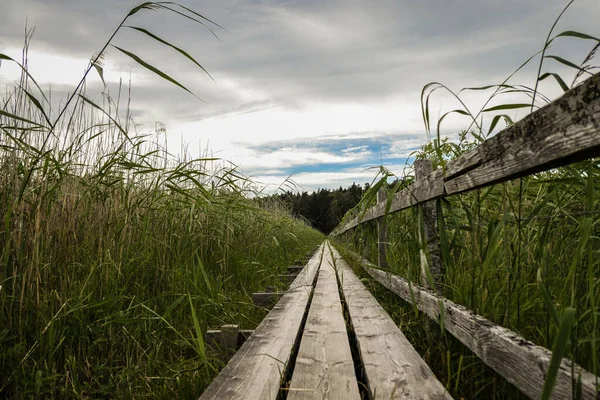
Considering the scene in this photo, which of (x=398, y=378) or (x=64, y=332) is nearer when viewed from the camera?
(x=398, y=378)

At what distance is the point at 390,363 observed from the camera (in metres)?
1.70

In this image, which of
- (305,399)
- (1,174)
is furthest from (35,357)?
(305,399)

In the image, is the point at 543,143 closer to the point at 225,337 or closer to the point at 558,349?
the point at 558,349

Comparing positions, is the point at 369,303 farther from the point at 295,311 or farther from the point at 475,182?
the point at 475,182

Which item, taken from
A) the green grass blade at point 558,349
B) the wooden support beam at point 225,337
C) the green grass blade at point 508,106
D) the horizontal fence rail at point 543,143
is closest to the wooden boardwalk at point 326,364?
the wooden support beam at point 225,337

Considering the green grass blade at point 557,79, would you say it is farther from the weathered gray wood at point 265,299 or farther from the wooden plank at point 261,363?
the weathered gray wood at point 265,299

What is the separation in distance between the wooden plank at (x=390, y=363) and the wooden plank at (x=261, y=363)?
0.35 meters

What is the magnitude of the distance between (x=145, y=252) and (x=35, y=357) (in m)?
1.06

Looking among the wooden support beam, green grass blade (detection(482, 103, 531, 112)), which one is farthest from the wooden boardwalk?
green grass blade (detection(482, 103, 531, 112))

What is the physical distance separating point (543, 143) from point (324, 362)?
4.03 ft

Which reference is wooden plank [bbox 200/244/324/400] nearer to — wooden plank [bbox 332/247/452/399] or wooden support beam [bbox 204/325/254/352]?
A: wooden support beam [bbox 204/325/254/352]

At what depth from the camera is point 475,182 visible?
1579 mm

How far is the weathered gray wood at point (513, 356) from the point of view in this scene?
106 centimetres

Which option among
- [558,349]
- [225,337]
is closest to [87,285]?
[225,337]
